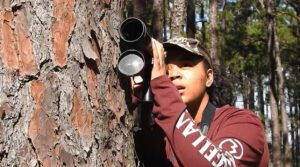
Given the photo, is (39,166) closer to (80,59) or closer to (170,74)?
(80,59)

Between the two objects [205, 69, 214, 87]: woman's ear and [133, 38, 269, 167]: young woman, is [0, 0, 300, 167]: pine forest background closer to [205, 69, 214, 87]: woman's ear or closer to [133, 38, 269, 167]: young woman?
[133, 38, 269, 167]: young woman

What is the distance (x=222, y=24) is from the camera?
64.6 ft

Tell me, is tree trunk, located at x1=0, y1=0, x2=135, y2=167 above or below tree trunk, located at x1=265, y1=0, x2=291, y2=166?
above

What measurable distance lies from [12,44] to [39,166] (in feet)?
1.15

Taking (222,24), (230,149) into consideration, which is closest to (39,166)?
(230,149)

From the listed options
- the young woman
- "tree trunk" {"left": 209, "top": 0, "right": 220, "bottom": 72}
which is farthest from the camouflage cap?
"tree trunk" {"left": 209, "top": 0, "right": 220, "bottom": 72}

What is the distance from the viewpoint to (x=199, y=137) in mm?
1850

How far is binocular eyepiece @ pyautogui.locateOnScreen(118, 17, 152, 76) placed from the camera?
71.4 inches

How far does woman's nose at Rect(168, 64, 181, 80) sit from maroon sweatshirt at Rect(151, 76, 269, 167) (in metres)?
0.25

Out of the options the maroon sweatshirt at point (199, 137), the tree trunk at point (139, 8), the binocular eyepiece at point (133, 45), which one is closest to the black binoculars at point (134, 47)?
the binocular eyepiece at point (133, 45)

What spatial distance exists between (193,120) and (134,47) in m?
0.34

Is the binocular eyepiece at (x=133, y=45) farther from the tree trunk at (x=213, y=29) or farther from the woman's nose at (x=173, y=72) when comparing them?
the tree trunk at (x=213, y=29)

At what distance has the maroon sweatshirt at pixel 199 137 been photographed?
6.02 feet

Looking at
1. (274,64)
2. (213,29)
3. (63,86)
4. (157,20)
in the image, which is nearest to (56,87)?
(63,86)
